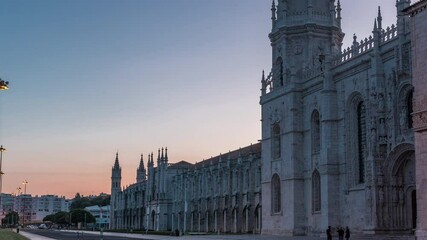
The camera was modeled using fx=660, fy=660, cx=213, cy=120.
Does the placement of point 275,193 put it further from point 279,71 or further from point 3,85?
point 3,85

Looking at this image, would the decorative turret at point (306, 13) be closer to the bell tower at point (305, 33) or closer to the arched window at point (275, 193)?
the bell tower at point (305, 33)

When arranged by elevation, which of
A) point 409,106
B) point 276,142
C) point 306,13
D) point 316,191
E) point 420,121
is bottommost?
point 316,191

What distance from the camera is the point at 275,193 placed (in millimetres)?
63469

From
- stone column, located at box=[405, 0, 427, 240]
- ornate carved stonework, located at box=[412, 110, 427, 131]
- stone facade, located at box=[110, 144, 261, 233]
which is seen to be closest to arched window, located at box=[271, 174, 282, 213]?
stone facade, located at box=[110, 144, 261, 233]

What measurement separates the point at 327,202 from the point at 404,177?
350 inches

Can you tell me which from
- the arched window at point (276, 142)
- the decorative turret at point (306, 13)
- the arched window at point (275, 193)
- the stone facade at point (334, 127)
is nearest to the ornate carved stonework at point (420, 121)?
the stone facade at point (334, 127)

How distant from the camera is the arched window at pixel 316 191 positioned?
186 ft

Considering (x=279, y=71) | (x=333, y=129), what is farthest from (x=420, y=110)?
(x=279, y=71)

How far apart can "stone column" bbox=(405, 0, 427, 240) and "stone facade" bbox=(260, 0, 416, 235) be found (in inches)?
358

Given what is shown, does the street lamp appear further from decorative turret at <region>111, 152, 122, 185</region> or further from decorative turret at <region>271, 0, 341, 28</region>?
decorative turret at <region>111, 152, 122, 185</region>

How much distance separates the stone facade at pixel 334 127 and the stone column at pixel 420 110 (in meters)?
9.10

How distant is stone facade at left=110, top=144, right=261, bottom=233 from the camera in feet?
269

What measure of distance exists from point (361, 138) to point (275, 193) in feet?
46.6

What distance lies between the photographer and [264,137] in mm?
65562
